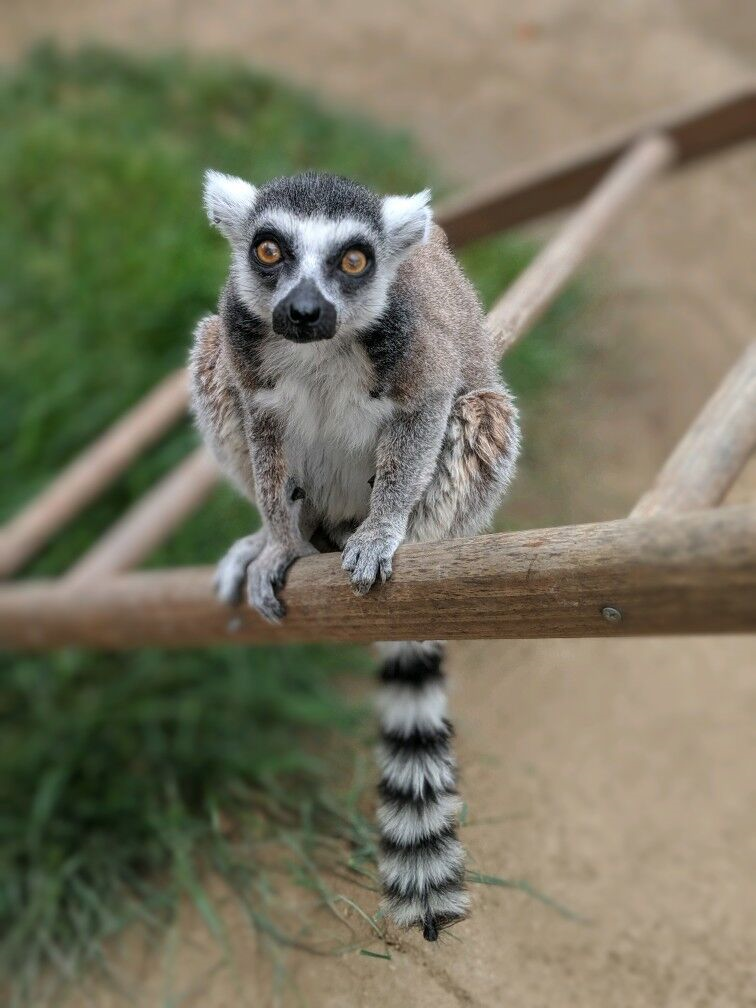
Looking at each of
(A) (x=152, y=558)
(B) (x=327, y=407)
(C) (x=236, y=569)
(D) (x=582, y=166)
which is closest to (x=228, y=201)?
(B) (x=327, y=407)

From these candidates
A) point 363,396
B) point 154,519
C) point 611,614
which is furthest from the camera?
point 154,519

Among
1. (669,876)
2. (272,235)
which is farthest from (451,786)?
(669,876)

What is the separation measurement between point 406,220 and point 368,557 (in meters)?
0.50

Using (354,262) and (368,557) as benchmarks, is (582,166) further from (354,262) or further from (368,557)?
(368,557)

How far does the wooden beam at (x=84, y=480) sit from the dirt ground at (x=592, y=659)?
1.25 meters

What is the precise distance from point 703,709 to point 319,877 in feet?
5.80

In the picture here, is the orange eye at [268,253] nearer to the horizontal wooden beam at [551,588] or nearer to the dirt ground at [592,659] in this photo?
the horizontal wooden beam at [551,588]

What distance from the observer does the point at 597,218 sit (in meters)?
2.85

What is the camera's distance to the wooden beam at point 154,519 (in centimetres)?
293

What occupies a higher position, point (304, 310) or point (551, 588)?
point (304, 310)

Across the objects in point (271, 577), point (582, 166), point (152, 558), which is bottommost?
point (271, 577)

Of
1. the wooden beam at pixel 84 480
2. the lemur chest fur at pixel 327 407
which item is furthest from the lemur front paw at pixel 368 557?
the wooden beam at pixel 84 480

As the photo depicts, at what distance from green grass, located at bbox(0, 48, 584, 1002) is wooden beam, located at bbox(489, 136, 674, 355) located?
0.46 ft

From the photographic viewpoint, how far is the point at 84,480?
3301 mm
